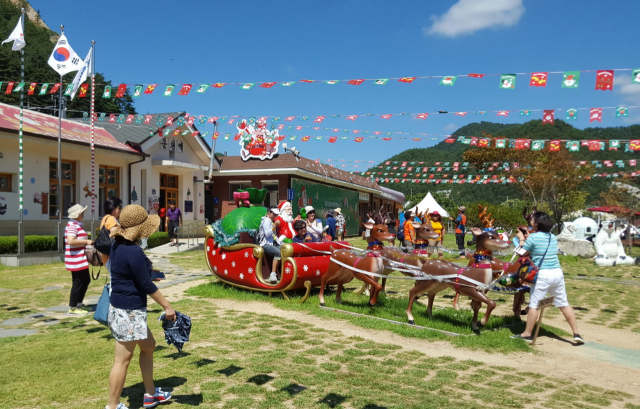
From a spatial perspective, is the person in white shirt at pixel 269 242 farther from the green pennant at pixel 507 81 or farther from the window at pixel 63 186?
the window at pixel 63 186

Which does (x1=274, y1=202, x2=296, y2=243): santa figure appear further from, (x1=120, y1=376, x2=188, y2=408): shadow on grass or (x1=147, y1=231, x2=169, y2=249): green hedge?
(x1=147, y1=231, x2=169, y2=249): green hedge

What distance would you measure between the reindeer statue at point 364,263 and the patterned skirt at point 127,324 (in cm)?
439

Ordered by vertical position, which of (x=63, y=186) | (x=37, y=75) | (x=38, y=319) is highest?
(x=37, y=75)

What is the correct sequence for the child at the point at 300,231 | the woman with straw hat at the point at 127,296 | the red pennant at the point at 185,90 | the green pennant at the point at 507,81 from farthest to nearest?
the red pennant at the point at 185,90 < the green pennant at the point at 507,81 < the child at the point at 300,231 < the woman with straw hat at the point at 127,296

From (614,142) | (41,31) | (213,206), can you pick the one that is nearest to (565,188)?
(614,142)

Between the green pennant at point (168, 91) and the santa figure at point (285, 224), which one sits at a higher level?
the green pennant at point (168, 91)

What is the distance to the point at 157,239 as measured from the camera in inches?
752

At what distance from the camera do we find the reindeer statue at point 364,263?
24.9 ft

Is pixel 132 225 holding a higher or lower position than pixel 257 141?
lower

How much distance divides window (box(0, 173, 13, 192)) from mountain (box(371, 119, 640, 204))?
17139 mm

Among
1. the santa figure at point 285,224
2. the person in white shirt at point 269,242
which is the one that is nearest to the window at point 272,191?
the santa figure at point 285,224

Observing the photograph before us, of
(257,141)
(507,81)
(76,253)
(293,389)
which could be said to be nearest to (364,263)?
(293,389)

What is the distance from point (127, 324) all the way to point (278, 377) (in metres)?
1.66

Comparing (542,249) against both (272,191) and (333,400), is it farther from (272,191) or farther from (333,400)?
(272,191)
